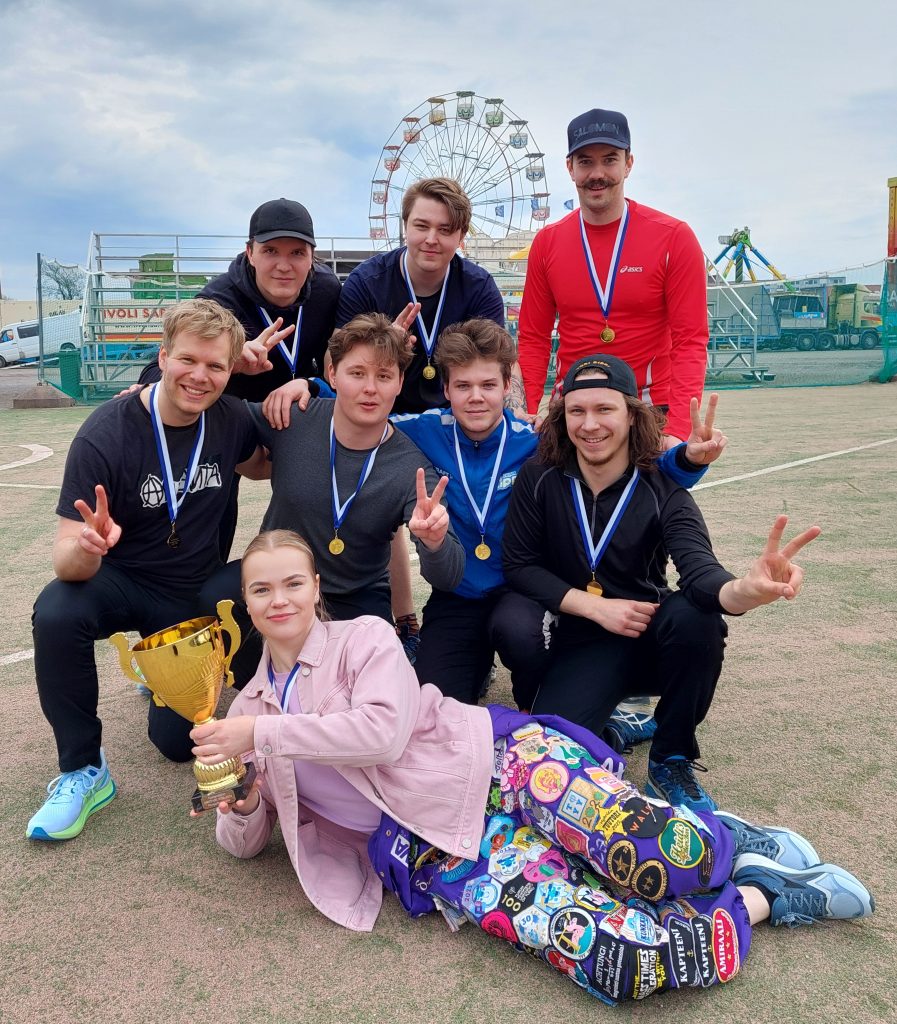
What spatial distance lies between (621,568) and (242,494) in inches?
233

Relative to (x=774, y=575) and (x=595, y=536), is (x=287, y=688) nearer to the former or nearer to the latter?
(x=595, y=536)

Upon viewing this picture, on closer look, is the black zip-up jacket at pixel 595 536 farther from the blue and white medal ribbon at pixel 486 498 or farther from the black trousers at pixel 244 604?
the black trousers at pixel 244 604

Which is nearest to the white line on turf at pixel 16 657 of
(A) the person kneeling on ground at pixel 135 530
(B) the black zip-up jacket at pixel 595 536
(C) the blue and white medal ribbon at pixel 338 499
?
(A) the person kneeling on ground at pixel 135 530

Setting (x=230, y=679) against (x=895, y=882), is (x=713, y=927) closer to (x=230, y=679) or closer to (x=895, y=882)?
(x=895, y=882)

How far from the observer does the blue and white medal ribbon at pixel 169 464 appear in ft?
9.96

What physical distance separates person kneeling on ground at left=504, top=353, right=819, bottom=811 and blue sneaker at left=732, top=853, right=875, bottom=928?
1.45 feet

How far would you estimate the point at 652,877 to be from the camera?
6.84 feet

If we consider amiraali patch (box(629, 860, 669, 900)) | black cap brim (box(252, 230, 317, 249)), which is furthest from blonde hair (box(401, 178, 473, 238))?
amiraali patch (box(629, 860, 669, 900))

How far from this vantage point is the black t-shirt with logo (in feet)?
9.59

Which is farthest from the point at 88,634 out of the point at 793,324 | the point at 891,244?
the point at 891,244

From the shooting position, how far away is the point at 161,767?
3.18 m

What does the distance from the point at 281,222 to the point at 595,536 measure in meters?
1.90

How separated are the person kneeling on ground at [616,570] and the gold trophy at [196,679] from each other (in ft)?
3.66

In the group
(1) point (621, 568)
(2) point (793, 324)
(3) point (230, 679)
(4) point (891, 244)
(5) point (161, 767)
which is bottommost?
(5) point (161, 767)
